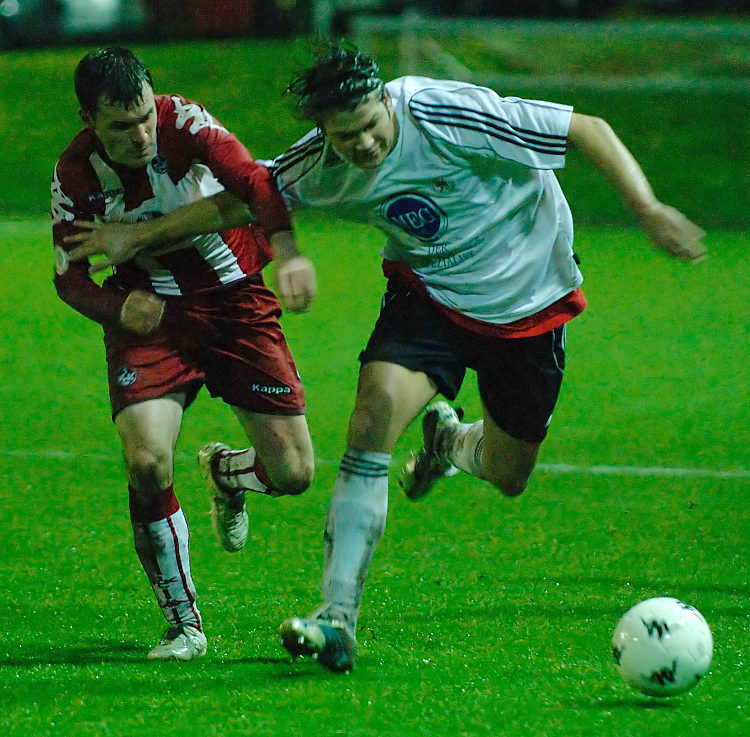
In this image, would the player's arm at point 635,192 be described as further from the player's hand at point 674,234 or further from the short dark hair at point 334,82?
the short dark hair at point 334,82

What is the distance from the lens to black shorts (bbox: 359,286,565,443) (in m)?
4.36

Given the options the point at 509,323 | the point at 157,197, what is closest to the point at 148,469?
the point at 157,197

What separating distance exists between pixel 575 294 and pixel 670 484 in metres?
2.26

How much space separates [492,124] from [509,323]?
74 cm

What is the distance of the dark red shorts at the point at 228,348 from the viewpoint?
4.68 m

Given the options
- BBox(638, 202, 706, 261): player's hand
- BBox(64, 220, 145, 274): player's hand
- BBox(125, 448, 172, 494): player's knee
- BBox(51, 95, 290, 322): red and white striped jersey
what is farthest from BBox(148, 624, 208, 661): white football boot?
BBox(638, 202, 706, 261): player's hand

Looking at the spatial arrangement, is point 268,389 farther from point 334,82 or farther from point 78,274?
point 334,82

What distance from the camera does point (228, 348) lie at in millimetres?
4895

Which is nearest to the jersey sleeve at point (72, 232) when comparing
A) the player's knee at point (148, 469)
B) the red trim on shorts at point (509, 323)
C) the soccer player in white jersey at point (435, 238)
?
the soccer player in white jersey at point (435, 238)

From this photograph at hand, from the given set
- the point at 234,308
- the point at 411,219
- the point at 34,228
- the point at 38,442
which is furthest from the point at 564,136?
the point at 34,228

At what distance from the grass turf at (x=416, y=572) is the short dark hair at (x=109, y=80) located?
5.93 ft

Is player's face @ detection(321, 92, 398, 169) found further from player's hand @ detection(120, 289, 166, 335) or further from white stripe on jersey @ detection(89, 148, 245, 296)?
player's hand @ detection(120, 289, 166, 335)

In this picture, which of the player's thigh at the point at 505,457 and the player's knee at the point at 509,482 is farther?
the player's knee at the point at 509,482

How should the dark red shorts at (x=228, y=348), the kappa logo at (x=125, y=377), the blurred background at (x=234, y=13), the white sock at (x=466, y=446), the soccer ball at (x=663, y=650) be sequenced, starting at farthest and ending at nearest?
the blurred background at (x=234, y=13) → the white sock at (x=466, y=446) → the dark red shorts at (x=228, y=348) → the kappa logo at (x=125, y=377) → the soccer ball at (x=663, y=650)
